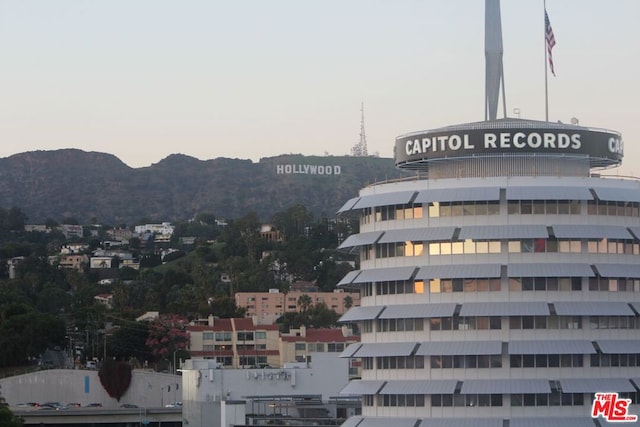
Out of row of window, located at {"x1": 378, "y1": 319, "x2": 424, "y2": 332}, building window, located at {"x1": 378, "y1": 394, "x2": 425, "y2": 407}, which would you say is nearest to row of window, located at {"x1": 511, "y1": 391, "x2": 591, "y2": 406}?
building window, located at {"x1": 378, "y1": 394, "x2": 425, "y2": 407}

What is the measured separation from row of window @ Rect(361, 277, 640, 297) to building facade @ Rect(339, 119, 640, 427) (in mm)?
96

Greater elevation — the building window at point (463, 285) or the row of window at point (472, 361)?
the building window at point (463, 285)

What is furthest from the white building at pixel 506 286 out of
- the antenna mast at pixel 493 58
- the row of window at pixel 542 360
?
the antenna mast at pixel 493 58

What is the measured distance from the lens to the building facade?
174m

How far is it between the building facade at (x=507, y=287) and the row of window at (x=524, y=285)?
0.10 m

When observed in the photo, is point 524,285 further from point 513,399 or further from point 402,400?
point 402,400

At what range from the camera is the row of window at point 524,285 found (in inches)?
6885

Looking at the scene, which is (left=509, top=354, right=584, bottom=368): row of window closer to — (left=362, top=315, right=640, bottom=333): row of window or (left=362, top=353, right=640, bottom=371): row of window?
(left=362, top=353, right=640, bottom=371): row of window

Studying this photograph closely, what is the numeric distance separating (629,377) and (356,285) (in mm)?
29883

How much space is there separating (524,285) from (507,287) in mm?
1619

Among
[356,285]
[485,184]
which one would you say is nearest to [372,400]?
[356,285]

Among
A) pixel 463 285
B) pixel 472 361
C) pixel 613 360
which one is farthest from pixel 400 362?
pixel 613 360

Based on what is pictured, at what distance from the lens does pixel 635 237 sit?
580 ft

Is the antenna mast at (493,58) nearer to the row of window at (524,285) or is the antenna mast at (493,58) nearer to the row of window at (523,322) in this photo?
the row of window at (524,285)
